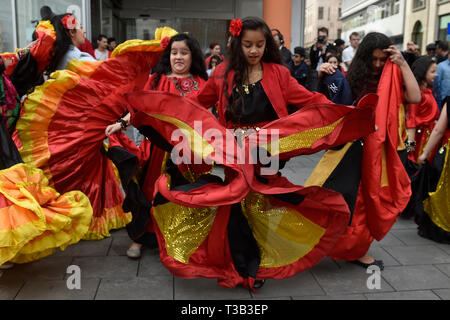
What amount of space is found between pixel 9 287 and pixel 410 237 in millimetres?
3016

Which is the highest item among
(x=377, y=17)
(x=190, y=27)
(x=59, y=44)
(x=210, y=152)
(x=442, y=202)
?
(x=377, y=17)

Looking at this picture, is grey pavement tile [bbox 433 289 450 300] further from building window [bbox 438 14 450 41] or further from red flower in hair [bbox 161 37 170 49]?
building window [bbox 438 14 450 41]

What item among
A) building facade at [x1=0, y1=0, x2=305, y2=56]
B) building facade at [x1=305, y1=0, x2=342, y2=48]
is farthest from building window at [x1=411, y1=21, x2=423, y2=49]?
building facade at [x1=305, y1=0, x2=342, y2=48]

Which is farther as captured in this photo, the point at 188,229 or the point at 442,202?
the point at 442,202

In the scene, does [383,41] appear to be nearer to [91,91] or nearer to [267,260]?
[267,260]

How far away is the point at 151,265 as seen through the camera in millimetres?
3129

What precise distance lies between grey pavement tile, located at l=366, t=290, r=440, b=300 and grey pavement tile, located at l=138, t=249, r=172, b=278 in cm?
129

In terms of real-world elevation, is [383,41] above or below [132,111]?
above

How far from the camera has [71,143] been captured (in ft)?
10.8

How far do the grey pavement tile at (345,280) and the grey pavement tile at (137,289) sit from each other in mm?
960

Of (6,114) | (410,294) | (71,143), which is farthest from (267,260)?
(6,114)

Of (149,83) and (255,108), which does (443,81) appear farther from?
(149,83)

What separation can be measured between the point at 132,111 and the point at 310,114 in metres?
1.10

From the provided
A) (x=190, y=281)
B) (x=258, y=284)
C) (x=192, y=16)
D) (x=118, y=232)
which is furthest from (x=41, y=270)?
(x=192, y=16)
